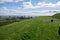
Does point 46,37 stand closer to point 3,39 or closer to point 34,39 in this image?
point 34,39

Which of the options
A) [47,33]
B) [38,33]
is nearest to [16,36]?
[38,33]

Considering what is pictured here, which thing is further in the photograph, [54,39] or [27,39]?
[54,39]

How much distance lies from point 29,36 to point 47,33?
6878 mm

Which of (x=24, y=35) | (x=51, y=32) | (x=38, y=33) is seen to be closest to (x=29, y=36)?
(x=24, y=35)

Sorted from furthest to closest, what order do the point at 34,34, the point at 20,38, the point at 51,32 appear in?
the point at 51,32, the point at 34,34, the point at 20,38

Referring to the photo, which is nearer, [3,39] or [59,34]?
[3,39]

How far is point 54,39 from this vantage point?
114 ft

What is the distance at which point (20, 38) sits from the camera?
32.2 m

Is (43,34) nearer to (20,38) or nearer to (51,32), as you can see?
(51,32)

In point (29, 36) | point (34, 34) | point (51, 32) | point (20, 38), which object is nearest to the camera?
Result: point (20, 38)

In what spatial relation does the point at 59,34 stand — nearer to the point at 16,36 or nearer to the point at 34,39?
the point at 34,39

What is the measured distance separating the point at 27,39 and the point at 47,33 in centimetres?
862

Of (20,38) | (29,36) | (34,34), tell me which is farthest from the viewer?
(34,34)

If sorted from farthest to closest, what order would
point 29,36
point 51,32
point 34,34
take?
point 51,32 → point 34,34 → point 29,36
